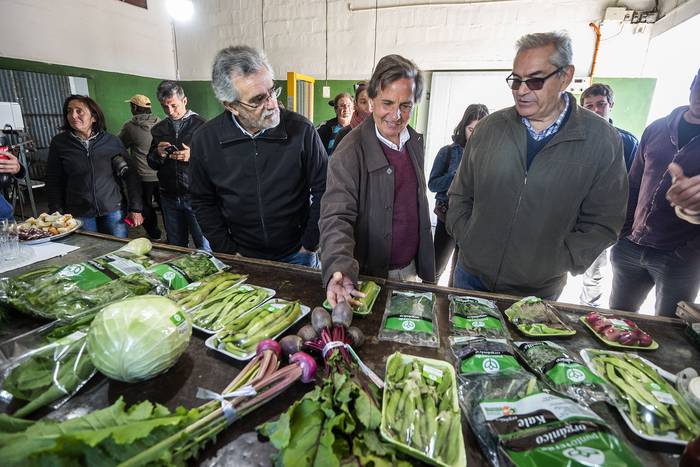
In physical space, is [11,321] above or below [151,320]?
below

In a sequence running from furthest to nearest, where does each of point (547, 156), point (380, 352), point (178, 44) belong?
point (178, 44) → point (547, 156) → point (380, 352)

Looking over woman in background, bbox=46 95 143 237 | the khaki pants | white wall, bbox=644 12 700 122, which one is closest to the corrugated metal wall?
woman in background, bbox=46 95 143 237

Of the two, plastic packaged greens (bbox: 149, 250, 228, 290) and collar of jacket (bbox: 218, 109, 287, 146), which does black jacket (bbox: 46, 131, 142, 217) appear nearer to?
collar of jacket (bbox: 218, 109, 287, 146)

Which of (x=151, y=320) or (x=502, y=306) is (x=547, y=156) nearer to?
(x=502, y=306)

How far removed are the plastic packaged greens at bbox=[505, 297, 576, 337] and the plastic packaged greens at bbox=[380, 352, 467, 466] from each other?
41 centimetres

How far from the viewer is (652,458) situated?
0.82 metres

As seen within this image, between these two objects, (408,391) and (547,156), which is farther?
(547,156)

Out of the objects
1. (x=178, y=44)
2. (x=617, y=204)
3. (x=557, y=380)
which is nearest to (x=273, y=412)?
(x=557, y=380)

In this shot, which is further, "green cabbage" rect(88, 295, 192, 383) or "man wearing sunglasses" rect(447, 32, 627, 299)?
"man wearing sunglasses" rect(447, 32, 627, 299)

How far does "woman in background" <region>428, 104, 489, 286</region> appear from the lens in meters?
3.16

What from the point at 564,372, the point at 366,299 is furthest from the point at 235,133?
the point at 564,372

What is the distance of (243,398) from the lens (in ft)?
2.96

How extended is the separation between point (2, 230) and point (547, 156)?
2618 mm

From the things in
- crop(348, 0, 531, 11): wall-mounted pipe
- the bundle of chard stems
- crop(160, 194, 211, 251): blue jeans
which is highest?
crop(348, 0, 531, 11): wall-mounted pipe
